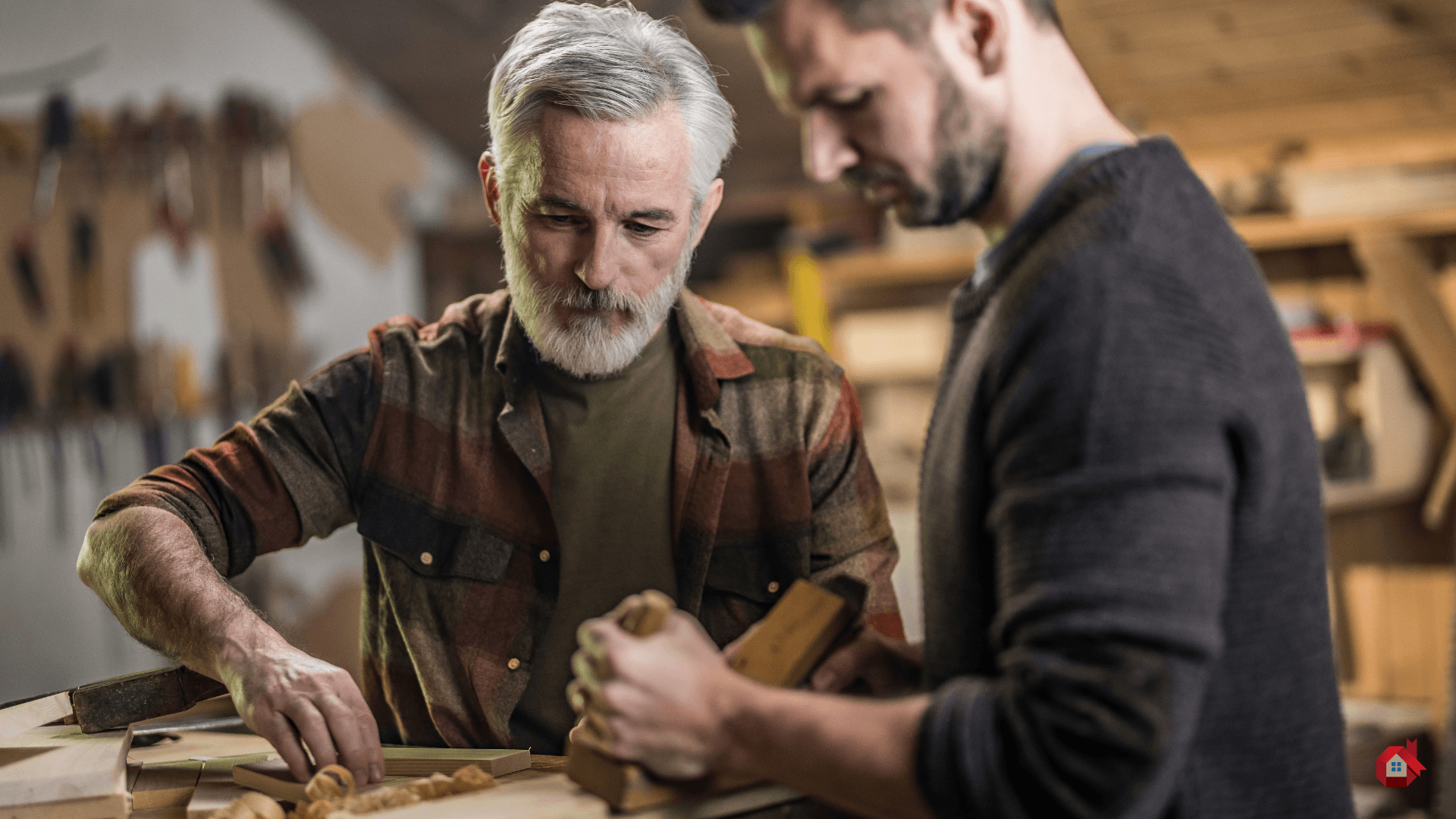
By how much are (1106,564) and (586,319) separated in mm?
983

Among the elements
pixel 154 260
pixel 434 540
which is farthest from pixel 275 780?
pixel 154 260

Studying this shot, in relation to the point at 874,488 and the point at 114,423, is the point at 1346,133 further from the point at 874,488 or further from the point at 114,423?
the point at 114,423

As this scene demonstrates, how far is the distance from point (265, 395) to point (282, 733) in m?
3.11

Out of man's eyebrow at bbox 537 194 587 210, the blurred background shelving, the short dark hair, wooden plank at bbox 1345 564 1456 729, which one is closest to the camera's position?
the short dark hair

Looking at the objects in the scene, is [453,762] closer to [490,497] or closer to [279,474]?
[490,497]

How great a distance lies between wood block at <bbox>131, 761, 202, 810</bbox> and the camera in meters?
1.26

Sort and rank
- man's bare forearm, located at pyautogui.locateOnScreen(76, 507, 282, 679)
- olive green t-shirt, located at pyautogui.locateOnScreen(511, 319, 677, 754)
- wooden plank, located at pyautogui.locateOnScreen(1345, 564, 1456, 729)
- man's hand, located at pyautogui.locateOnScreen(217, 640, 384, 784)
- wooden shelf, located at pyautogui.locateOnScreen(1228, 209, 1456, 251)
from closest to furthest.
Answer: man's hand, located at pyautogui.locateOnScreen(217, 640, 384, 784) → man's bare forearm, located at pyautogui.locateOnScreen(76, 507, 282, 679) → olive green t-shirt, located at pyautogui.locateOnScreen(511, 319, 677, 754) → wooden shelf, located at pyautogui.locateOnScreen(1228, 209, 1456, 251) → wooden plank, located at pyautogui.locateOnScreen(1345, 564, 1456, 729)

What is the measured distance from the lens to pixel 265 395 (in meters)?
4.06

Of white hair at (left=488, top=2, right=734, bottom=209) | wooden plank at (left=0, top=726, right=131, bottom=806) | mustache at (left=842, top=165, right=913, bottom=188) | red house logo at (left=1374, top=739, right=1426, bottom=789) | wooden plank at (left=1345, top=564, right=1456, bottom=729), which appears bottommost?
red house logo at (left=1374, top=739, right=1426, bottom=789)

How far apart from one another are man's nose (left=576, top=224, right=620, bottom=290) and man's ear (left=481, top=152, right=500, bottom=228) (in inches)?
9.0

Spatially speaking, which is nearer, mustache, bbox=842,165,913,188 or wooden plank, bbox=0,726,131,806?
mustache, bbox=842,165,913,188

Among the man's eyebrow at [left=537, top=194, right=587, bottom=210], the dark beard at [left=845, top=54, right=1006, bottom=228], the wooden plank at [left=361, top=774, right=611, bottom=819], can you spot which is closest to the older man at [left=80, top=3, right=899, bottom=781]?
the man's eyebrow at [left=537, top=194, right=587, bottom=210]

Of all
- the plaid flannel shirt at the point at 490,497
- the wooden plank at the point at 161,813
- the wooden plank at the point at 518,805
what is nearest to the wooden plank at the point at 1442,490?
the plaid flannel shirt at the point at 490,497

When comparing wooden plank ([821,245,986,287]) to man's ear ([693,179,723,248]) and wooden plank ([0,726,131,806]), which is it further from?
wooden plank ([0,726,131,806])
